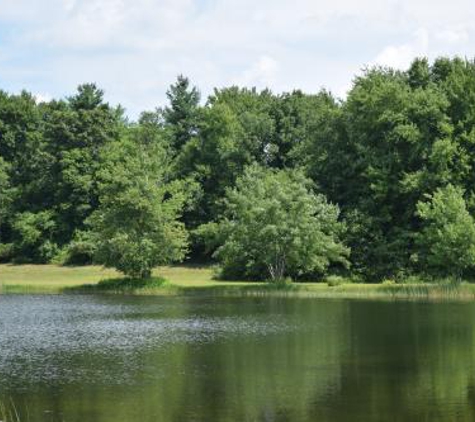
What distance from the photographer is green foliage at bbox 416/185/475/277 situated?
6794 cm

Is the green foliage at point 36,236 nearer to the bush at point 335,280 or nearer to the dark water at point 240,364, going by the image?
the bush at point 335,280

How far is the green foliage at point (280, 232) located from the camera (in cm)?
6988

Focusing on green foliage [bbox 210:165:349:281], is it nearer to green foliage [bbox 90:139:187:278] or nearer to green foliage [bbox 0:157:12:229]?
green foliage [bbox 90:139:187:278]

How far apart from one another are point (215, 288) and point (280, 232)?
24.1ft

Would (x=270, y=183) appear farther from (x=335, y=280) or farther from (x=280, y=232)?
(x=335, y=280)

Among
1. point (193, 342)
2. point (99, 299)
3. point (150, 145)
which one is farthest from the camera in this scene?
point (150, 145)

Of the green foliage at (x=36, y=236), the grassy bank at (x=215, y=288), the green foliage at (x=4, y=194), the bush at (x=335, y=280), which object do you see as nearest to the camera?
the grassy bank at (x=215, y=288)

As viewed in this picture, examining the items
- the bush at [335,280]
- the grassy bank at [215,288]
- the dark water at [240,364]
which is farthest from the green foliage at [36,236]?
the dark water at [240,364]

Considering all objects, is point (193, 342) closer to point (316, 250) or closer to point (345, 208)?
point (316, 250)

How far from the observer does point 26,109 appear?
113812 mm

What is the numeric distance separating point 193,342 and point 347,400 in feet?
45.9

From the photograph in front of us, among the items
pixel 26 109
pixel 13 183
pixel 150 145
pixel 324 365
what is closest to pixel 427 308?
pixel 324 365

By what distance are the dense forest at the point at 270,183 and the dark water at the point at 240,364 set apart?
19205 mm

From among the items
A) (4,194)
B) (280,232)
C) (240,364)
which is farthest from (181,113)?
(240,364)
